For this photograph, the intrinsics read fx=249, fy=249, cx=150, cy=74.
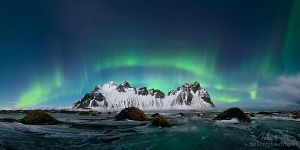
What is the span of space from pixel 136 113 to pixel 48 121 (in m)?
19.3

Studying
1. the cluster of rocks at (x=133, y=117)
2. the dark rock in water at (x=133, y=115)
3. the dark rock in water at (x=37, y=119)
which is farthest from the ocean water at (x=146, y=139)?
the dark rock in water at (x=133, y=115)

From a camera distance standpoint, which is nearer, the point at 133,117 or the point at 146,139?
the point at 146,139

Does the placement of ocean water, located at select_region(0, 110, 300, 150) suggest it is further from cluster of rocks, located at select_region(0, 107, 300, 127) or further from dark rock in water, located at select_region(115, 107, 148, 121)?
dark rock in water, located at select_region(115, 107, 148, 121)

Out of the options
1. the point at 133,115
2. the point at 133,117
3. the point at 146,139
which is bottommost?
the point at 146,139

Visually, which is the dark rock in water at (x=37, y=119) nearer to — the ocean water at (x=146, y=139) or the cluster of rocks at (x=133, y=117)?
the cluster of rocks at (x=133, y=117)

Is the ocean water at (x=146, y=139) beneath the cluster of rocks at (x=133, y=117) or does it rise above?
beneath

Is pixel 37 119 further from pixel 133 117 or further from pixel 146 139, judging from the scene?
pixel 146 139

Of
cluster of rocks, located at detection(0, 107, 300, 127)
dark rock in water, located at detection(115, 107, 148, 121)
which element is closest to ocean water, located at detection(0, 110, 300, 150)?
cluster of rocks, located at detection(0, 107, 300, 127)

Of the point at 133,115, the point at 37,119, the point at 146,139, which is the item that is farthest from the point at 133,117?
the point at 146,139

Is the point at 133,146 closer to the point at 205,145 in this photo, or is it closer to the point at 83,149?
the point at 83,149

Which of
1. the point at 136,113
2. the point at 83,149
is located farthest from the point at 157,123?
the point at 83,149

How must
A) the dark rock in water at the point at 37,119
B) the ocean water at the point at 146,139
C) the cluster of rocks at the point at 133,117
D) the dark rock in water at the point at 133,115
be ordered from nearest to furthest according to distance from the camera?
the ocean water at the point at 146,139, the cluster of rocks at the point at 133,117, the dark rock in water at the point at 37,119, the dark rock in water at the point at 133,115

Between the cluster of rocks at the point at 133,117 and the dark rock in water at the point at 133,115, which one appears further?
the dark rock in water at the point at 133,115

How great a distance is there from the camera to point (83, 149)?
55.0ft
